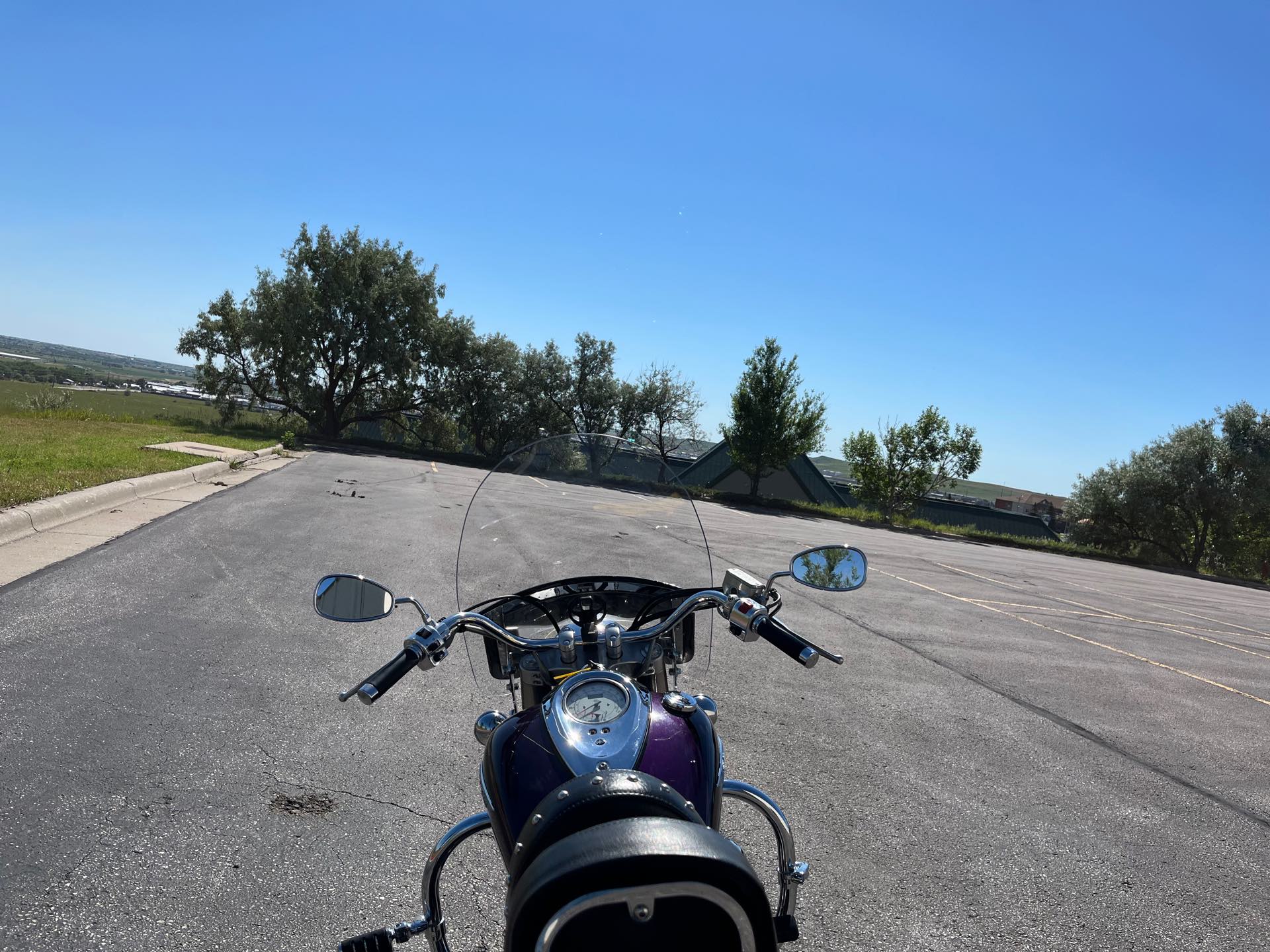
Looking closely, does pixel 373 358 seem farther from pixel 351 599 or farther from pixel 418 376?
pixel 351 599

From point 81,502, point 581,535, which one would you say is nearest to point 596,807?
point 581,535

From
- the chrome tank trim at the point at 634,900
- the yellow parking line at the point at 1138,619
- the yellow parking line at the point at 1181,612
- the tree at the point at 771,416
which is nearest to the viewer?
the chrome tank trim at the point at 634,900

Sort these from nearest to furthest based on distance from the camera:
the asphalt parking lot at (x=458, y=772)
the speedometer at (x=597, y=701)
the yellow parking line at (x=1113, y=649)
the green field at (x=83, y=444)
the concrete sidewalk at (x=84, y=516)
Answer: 1. the speedometer at (x=597, y=701)
2. the asphalt parking lot at (x=458, y=772)
3. the concrete sidewalk at (x=84, y=516)
4. the yellow parking line at (x=1113, y=649)
5. the green field at (x=83, y=444)

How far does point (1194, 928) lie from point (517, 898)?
3460 mm

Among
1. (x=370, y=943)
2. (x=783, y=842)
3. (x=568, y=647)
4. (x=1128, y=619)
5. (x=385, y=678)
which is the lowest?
(x=370, y=943)

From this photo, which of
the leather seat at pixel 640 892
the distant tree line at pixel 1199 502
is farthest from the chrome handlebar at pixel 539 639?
the distant tree line at pixel 1199 502

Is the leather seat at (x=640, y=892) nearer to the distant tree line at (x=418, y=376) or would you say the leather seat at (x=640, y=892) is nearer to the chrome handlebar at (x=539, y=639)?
the chrome handlebar at (x=539, y=639)

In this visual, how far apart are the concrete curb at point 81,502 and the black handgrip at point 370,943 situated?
24.6 ft

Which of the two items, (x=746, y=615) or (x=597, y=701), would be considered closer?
(x=597, y=701)

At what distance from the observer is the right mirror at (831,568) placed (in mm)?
2721

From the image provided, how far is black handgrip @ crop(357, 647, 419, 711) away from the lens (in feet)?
6.48

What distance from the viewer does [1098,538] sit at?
39000 mm

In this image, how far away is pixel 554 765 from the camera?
62.9 inches

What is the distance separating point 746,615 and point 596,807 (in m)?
1.08
